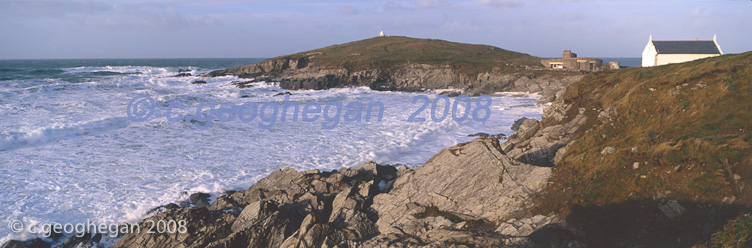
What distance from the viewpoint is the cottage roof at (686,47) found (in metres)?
34.7

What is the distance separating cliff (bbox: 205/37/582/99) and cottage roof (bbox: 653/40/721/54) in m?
10.0

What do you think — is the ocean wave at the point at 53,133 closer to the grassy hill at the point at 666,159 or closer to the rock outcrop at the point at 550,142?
the rock outcrop at the point at 550,142

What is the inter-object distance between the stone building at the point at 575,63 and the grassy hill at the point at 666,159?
48.8 meters

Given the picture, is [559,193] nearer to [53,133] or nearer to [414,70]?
[53,133]

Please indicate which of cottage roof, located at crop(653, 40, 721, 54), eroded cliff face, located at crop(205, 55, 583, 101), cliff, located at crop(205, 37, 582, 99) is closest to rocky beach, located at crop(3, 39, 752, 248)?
cottage roof, located at crop(653, 40, 721, 54)

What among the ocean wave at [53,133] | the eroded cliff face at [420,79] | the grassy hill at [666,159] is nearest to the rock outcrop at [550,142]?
the grassy hill at [666,159]

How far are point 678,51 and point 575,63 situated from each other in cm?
2522

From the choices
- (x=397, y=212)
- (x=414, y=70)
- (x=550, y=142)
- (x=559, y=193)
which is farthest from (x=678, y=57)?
(x=414, y=70)

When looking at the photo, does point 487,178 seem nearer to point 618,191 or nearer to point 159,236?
point 618,191

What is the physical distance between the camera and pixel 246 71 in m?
88.8


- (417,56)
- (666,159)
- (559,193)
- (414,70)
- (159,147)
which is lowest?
(159,147)

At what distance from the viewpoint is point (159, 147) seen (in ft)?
74.9

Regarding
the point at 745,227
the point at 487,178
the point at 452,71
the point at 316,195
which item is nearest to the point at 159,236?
the point at 316,195

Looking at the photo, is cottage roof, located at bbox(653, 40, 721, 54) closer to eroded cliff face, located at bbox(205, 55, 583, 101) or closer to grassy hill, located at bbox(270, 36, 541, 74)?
eroded cliff face, located at bbox(205, 55, 583, 101)
